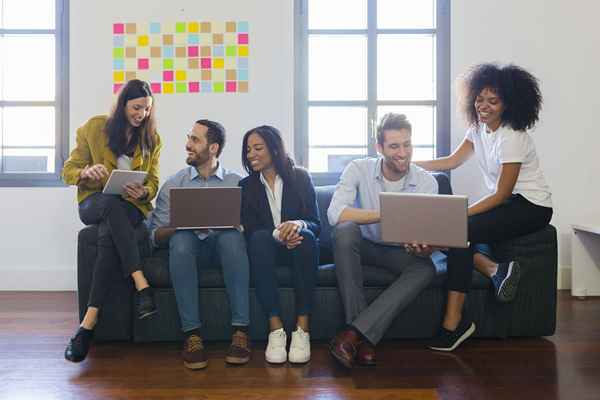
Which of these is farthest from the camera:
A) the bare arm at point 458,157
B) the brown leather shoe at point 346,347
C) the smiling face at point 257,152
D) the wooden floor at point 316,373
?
the bare arm at point 458,157

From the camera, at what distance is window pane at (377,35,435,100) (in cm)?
387

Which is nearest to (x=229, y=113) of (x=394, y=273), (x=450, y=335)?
(x=394, y=273)

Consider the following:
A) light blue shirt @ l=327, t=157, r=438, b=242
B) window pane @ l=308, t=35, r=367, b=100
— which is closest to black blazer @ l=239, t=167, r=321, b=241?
light blue shirt @ l=327, t=157, r=438, b=242

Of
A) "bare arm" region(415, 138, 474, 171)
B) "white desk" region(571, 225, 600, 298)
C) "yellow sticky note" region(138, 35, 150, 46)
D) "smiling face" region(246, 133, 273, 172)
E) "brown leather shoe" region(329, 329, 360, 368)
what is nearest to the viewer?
"brown leather shoe" region(329, 329, 360, 368)

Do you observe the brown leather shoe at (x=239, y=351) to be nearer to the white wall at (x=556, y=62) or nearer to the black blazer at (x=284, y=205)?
the black blazer at (x=284, y=205)

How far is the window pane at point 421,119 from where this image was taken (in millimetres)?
3881

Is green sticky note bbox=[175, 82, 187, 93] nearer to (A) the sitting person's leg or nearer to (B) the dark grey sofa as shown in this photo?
(B) the dark grey sofa

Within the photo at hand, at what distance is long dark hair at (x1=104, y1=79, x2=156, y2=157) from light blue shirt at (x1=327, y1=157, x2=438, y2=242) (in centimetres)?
95

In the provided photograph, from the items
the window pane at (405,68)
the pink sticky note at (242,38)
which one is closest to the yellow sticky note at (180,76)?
the pink sticky note at (242,38)

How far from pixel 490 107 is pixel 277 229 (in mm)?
1125

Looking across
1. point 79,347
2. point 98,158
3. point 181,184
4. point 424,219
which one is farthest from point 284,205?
point 79,347

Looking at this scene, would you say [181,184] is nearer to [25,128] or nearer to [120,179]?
[120,179]

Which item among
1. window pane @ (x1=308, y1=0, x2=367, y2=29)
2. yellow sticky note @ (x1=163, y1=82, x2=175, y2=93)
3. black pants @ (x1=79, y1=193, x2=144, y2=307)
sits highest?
window pane @ (x1=308, y1=0, x2=367, y2=29)

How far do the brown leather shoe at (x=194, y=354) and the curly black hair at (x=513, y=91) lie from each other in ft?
5.39
